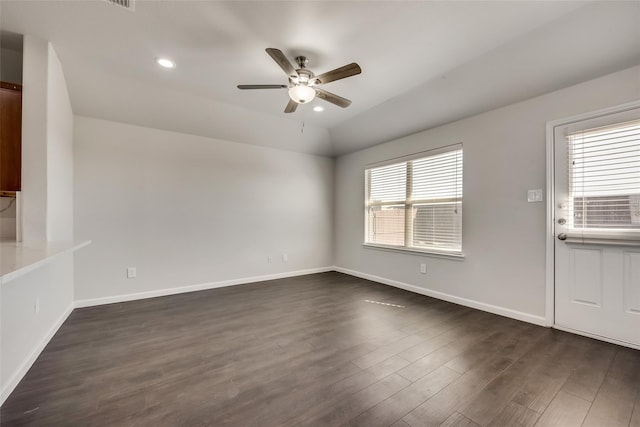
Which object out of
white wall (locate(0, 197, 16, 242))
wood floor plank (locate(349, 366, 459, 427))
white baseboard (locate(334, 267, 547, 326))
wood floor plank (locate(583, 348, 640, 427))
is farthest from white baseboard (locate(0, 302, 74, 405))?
white baseboard (locate(334, 267, 547, 326))

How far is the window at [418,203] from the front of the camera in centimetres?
351

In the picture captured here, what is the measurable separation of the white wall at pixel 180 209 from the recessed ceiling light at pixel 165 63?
4.29 ft

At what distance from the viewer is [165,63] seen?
→ 2.66m

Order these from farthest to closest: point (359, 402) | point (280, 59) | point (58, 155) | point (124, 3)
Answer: point (58, 155) < point (280, 59) < point (124, 3) < point (359, 402)

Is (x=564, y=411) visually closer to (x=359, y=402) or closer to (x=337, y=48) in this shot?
(x=359, y=402)

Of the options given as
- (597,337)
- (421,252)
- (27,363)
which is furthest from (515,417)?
(27,363)

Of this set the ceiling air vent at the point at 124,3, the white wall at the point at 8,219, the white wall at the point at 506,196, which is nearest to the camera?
the ceiling air vent at the point at 124,3

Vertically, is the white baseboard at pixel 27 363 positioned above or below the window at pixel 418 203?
below

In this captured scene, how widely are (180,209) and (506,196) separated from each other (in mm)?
4370

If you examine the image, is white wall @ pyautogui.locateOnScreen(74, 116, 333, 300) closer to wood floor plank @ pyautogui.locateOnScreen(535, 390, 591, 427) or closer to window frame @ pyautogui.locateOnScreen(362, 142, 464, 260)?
window frame @ pyautogui.locateOnScreen(362, 142, 464, 260)

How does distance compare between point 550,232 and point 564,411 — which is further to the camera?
point 550,232

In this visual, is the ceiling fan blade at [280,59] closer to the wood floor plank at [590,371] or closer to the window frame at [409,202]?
the window frame at [409,202]

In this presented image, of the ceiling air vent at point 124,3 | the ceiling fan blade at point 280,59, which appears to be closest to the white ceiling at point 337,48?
the ceiling air vent at point 124,3

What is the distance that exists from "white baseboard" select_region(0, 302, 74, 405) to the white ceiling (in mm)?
2527
